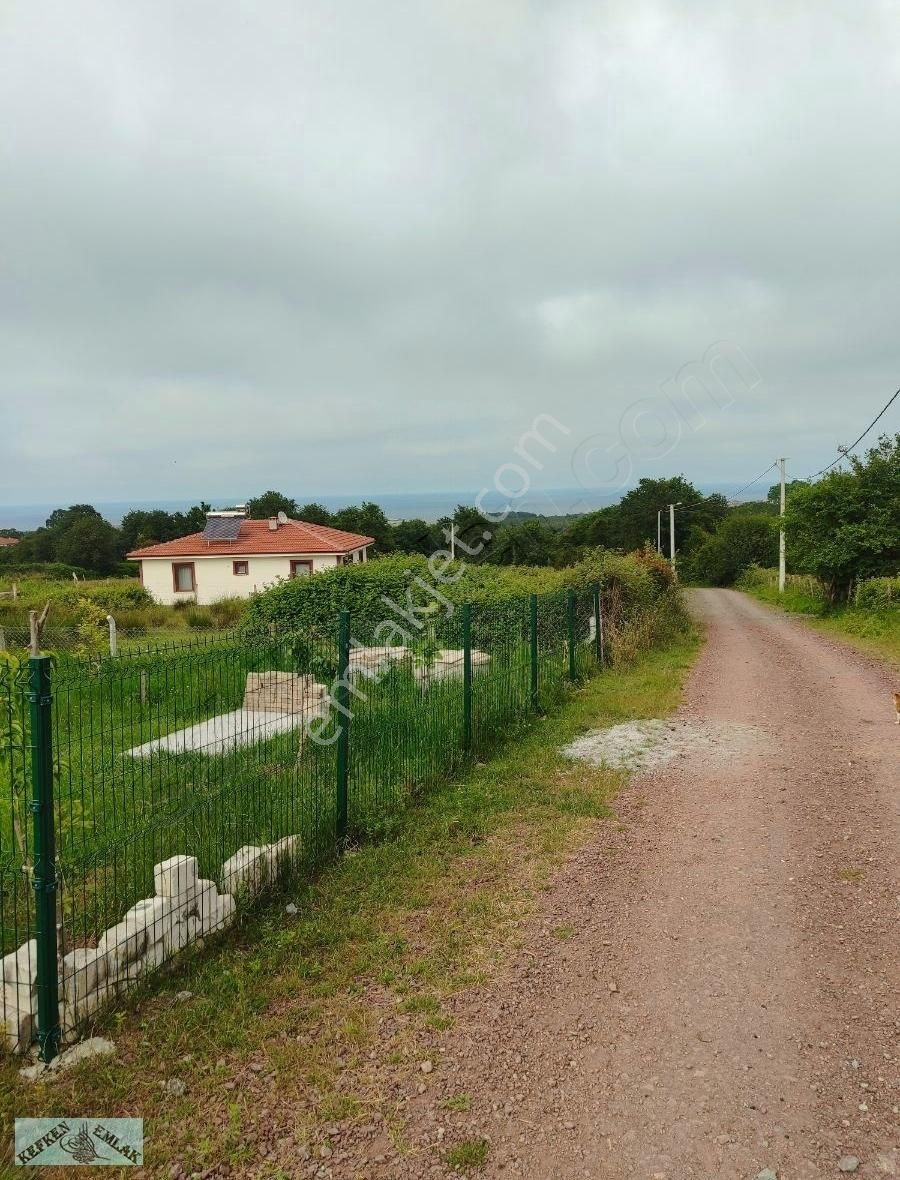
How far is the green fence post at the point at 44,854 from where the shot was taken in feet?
9.44

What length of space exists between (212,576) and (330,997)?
36531 millimetres

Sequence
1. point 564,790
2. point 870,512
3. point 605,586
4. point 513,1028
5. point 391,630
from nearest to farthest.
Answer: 1. point 513,1028
2. point 564,790
3. point 391,630
4. point 605,586
5. point 870,512

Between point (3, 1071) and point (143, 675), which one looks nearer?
point (3, 1071)

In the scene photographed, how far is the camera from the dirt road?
253 cm

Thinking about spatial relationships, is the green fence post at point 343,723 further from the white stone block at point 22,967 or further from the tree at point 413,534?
the tree at point 413,534

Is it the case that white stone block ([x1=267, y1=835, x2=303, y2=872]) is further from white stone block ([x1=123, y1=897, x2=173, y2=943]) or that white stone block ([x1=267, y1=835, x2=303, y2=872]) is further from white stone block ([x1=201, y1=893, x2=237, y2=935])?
white stone block ([x1=123, y1=897, x2=173, y2=943])

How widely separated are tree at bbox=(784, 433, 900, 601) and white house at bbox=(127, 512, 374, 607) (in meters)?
22.9

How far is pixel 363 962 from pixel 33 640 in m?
2.20

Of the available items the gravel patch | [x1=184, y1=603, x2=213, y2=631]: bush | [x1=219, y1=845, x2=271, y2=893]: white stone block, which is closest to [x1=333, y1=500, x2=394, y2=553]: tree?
[x1=184, y1=603, x2=213, y2=631]: bush

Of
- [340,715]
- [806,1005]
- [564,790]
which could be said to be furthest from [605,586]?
[806,1005]

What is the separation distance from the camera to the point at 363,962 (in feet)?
12.0

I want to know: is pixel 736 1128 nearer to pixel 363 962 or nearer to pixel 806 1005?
pixel 806 1005

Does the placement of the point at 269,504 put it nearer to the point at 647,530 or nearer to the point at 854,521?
the point at 647,530

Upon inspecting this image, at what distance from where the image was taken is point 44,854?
2.89 metres
